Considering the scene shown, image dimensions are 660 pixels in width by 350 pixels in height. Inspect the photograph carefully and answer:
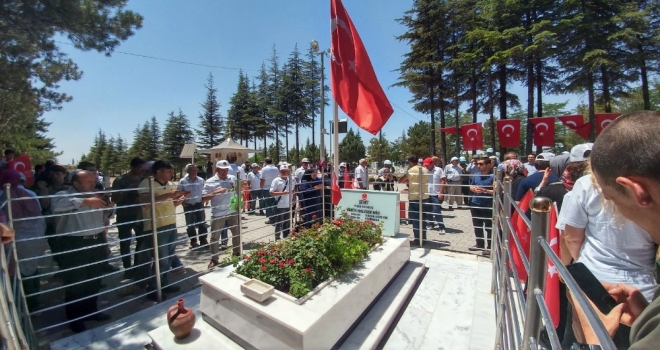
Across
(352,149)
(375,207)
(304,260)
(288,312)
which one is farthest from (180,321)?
(352,149)

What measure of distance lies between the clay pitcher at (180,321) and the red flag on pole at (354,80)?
11.4 ft

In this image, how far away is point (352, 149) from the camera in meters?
55.7

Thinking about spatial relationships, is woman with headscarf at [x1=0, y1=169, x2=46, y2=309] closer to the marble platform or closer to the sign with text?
the marble platform

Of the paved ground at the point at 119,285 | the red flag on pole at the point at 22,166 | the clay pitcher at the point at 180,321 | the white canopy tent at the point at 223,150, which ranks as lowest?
the paved ground at the point at 119,285

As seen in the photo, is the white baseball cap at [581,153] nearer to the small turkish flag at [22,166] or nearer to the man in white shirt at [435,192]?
the man in white shirt at [435,192]

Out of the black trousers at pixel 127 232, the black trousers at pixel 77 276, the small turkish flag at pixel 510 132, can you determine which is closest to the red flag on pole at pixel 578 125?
the small turkish flag at pixel 510 132

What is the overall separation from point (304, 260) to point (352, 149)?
173 ft

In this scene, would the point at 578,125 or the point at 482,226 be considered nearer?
the point at 482,226

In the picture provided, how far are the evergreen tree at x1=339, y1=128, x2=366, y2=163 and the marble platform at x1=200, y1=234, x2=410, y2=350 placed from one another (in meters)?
50.5

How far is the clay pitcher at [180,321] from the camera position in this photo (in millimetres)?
2965

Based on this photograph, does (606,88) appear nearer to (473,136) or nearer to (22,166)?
(473,136)

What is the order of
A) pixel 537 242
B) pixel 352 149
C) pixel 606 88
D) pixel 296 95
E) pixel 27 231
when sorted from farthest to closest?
pixel 352 149 → pixel 296 95 → pixel 606 88 → pixel 27 231 → pixel 537 242

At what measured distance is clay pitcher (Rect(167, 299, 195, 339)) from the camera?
2.96 metres

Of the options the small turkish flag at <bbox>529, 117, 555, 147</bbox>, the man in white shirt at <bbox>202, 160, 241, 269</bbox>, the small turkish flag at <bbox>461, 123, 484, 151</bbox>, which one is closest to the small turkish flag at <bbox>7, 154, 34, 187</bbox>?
the man in white shirt at <bbox>202, 160, 241, 269</bbox>
